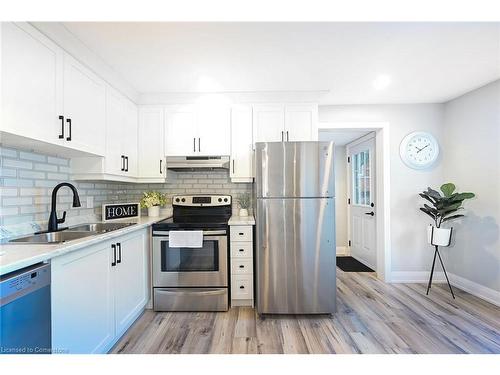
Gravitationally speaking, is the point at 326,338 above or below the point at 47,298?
below

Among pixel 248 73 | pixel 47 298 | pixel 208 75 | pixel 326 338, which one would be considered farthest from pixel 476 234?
pixel 47 298

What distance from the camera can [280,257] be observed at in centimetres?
234

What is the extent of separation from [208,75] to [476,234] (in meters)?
3.43

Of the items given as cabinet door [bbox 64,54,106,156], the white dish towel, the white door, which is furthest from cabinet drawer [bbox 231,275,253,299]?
the white door

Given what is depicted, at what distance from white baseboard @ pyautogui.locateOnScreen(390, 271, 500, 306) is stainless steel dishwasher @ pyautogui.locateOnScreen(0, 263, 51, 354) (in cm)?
356

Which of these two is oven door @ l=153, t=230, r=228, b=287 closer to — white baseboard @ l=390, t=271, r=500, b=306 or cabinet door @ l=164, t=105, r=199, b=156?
cabinet door @ l=164, t=105, r=199, b=156

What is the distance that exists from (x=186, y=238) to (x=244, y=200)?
96cm

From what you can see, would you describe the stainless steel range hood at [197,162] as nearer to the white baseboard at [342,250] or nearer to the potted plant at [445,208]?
the potted plant at [445,208]

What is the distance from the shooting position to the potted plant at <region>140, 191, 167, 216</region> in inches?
116

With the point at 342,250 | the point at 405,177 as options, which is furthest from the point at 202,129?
the point at 342,250
